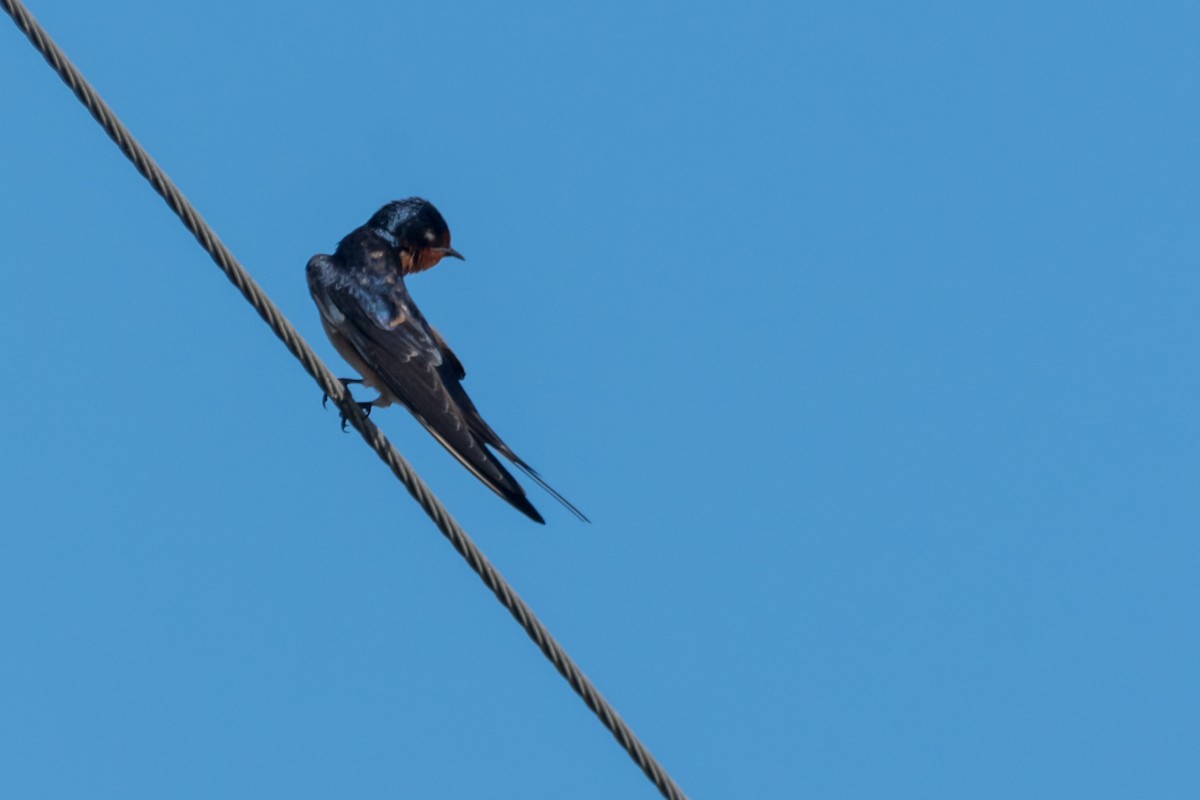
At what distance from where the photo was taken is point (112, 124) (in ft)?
14.0

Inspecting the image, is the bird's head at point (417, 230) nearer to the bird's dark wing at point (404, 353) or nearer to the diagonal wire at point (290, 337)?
the bird's dark wing at point (404, 353)

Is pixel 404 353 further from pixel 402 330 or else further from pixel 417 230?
pixel 417 230

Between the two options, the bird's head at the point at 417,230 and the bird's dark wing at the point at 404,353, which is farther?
the bird's head at the point at 417,230

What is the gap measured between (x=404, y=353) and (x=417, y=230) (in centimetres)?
140

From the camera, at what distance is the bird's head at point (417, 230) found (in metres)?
8.41

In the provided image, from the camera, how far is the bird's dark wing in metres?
6.43

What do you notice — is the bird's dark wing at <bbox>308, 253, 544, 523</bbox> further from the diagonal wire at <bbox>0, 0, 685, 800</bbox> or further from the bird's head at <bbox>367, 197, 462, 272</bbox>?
the diagonal wire at <bbox>0, 0, 685, 800</bbox>

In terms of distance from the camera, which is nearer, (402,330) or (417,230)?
(402,330)

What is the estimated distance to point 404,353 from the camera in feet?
23.5

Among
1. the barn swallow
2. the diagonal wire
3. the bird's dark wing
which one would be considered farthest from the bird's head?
the diagonal wire

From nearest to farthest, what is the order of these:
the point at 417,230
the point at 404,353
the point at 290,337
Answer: the point at 290,337 → the point at 404,353 → the point at 417,230

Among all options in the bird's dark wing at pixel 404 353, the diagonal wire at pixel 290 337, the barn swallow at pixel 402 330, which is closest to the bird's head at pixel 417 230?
the barn swallow at pixel 402 330

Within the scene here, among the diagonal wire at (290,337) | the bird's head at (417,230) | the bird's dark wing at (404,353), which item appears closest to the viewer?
the diagonal wire at (290,337)

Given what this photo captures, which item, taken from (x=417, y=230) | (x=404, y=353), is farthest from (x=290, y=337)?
(x=417, y=230)
